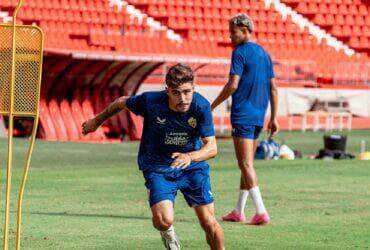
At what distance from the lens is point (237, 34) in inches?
511

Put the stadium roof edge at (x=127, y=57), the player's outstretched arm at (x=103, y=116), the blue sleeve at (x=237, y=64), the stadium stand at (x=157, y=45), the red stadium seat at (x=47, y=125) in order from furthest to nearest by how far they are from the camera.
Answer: the stadium stand at (x=157, y=45) < the red stadium seat at (x=47, y=125) < the stadium roof edge at (x=127, y=57) < the blue sleeve at (x=237, y=64) < the player's outstretched arm at (x=103, y=116)

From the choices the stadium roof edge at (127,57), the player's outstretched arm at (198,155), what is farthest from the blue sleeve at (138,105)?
the stadium roof edge at (127,57)

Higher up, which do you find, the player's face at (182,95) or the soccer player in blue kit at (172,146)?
the player's face at (182,95)

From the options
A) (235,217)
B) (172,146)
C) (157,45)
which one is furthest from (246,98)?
(157,45)

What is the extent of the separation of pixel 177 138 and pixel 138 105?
1.24 feet

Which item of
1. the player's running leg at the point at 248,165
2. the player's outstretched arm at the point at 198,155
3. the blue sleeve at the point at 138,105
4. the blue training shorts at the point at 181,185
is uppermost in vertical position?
the blue sleeve at the point at 138,105

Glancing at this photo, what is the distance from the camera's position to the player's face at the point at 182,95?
9.02 meters

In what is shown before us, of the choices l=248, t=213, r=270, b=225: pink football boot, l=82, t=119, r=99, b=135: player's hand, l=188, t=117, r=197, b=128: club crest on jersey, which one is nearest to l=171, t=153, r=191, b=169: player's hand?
l=188, t=117, r=197, b=128: club crest on jersey

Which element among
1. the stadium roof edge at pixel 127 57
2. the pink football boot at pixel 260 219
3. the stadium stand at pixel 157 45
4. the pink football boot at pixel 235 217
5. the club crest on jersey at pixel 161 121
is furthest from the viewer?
the stadium stand at pixel 157 45

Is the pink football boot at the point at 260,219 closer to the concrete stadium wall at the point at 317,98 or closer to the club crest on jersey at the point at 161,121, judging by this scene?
the club crest on jersey at the point at 161,121

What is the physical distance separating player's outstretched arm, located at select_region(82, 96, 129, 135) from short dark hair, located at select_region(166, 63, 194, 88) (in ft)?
2.14

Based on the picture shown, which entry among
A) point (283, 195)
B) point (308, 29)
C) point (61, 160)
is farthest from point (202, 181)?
point (308, 29)

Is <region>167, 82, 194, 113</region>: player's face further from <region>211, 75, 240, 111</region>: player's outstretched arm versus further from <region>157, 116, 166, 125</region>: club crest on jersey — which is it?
<region>211, 75, 240, 111</region>: player's outstretched arm

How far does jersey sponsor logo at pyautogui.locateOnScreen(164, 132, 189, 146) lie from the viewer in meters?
9.48
